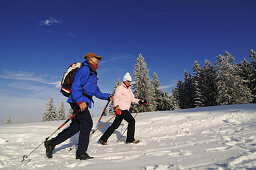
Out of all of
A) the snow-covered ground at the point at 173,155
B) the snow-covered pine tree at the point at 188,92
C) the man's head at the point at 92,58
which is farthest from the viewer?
the snow-covered pine tree at the point at 188,92

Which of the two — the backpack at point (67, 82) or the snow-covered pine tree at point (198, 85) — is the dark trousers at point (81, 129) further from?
the snow-covered pine tree at point (198, 85)

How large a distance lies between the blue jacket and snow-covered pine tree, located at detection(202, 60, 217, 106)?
109 ft

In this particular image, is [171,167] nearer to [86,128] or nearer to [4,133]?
[86,128]

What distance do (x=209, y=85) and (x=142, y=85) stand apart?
1494cm

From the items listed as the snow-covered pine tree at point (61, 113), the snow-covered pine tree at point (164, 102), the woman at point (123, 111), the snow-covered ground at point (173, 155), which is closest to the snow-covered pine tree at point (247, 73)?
the snow-covered pine tree at point (164, 102)

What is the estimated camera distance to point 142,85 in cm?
3014

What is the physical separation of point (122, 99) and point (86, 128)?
1.76 metres

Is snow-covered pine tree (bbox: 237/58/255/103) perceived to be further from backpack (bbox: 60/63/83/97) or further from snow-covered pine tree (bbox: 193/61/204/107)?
backpack (bbox: 60/63/83/97)

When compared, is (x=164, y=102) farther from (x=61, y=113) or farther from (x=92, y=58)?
(x=92, y=58)

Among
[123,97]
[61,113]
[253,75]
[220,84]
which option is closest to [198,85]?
[220,84]

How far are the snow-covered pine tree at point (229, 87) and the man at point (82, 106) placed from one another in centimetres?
2890

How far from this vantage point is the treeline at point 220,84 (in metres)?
27.0

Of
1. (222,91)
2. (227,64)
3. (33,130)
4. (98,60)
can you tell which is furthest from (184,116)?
(227,64)

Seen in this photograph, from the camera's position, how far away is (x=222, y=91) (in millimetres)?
27047
